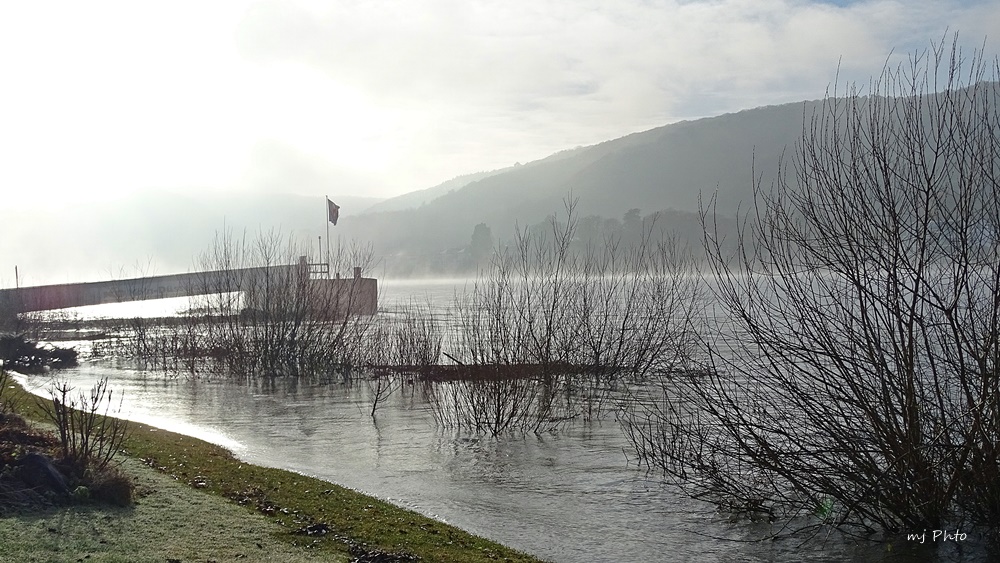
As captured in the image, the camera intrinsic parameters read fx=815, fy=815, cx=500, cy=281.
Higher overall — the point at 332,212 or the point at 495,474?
the point at 332,212

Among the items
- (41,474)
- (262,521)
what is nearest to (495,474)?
(262,521)

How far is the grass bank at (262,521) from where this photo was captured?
10242mm

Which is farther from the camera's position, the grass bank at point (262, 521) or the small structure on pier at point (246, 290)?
the small structure on pier at point (246, 290)

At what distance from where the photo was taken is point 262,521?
1209 centimetres

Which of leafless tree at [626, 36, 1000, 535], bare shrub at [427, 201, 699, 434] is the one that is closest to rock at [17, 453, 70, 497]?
leafless tree at [626, 36, 1000, 535]

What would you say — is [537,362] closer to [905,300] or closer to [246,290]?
[905,300]

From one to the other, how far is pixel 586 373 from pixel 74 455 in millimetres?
23926

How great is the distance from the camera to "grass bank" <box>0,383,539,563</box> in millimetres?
10242

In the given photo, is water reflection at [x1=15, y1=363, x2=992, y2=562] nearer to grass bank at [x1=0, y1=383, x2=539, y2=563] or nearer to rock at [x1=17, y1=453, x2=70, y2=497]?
grass bank at [x1=0, y1=383, x2=539, y2=563]

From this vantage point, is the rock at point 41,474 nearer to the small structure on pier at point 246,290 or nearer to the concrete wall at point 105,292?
the small structure on pier at point 246,290

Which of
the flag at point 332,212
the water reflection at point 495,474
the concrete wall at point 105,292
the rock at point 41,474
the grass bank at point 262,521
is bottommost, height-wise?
the water reflection at point 495,474

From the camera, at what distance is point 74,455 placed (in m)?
12.2

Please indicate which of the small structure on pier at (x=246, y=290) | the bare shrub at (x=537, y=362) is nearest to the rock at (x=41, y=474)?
the bare shrub at (x=537, y=362)

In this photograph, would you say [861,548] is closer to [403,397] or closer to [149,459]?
[149,459]
